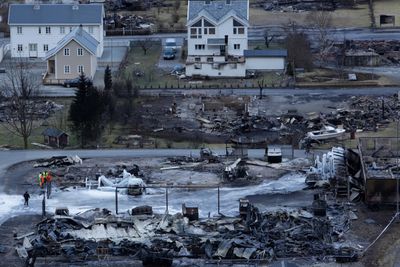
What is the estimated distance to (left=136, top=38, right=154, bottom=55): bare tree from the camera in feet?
154

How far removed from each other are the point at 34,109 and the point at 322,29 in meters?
15.1

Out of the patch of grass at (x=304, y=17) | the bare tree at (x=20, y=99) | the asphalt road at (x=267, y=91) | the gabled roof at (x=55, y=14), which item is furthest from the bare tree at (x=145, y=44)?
the asphalt road at (x=267, y=91)

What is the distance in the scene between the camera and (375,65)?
4338 cm

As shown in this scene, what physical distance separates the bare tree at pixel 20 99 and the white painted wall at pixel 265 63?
7.81 meters

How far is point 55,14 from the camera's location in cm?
4612

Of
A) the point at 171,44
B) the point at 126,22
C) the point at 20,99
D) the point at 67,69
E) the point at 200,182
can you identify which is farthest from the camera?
the point at 126,22

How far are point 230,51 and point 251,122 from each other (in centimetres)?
1048

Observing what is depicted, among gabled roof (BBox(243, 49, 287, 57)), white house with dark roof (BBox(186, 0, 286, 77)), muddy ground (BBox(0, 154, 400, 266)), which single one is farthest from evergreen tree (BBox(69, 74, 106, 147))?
white house with dark roof (BBox(186, 0, 286, 77))

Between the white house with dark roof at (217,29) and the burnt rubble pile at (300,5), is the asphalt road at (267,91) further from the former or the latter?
the burnt rubble pile at (300,5)

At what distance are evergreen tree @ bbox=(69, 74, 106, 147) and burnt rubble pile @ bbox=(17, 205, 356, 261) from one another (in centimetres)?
791

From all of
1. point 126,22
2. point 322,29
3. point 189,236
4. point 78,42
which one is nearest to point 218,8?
point 322,29

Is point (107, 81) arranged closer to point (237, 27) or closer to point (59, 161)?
point (237, 27)

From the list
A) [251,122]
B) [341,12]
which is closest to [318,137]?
[251,122]

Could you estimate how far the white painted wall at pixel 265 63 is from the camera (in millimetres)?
43031
